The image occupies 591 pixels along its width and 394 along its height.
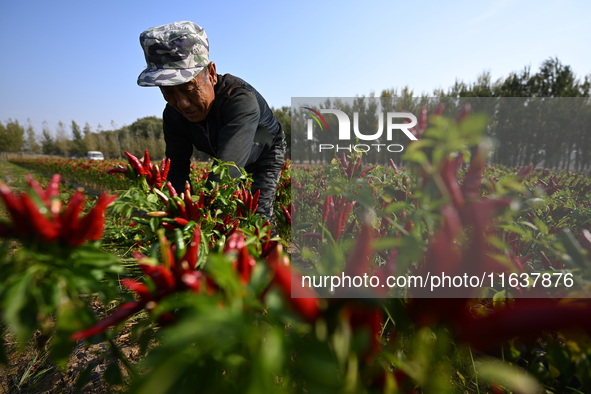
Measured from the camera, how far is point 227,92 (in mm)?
1997

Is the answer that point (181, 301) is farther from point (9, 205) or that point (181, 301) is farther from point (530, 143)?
point (530, 143)

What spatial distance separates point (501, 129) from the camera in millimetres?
1697

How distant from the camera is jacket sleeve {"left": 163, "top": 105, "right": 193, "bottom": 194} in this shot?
217 centimetres

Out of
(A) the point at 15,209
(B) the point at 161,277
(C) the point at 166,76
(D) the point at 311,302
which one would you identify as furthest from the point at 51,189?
(C) the point at 166,76

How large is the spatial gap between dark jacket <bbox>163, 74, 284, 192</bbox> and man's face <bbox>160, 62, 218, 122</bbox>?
3.1 inches

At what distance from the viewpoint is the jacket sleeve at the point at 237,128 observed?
167 cm

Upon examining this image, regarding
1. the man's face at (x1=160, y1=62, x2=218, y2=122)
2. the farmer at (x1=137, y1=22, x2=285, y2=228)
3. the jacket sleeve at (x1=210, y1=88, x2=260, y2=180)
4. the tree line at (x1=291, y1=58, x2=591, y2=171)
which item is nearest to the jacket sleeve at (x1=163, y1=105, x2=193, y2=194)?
the farmer at (x1=137, y1=22, x2=285, y2=228)

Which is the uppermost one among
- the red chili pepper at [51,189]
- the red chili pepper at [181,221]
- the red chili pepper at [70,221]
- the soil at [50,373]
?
the red chili pepper at [51,189]

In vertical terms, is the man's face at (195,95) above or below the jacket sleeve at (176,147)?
above

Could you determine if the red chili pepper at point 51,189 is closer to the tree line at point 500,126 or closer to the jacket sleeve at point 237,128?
the tree line at point 500,126

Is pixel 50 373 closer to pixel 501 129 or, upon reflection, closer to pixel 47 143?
pixel 501 129

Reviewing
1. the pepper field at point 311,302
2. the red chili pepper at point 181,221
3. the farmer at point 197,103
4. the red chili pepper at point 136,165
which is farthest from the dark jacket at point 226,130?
the pepper field at point 311,302

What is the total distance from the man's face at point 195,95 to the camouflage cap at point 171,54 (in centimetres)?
9

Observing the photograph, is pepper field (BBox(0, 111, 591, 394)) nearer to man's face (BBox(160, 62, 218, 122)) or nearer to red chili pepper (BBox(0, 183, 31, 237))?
red chili pepper (BBox(0, 183, 31, 237))
